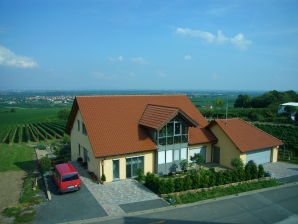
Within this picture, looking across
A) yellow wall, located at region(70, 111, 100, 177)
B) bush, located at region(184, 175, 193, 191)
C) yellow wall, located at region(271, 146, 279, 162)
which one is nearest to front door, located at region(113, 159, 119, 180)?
yellow wall, located at region(70, 111, 100, 177)

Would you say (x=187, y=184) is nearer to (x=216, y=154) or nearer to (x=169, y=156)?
(x=169, y=156)

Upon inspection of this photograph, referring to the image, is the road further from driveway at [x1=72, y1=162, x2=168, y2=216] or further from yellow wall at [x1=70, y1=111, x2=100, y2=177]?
yellow wall at [x1=70, y1=111, x2=100, y2=177]

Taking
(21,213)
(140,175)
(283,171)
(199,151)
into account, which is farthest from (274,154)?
(21,213)

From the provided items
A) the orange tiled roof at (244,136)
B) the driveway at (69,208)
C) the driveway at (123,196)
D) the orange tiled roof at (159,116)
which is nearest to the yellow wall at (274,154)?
the orange tiled roof at (244,136)

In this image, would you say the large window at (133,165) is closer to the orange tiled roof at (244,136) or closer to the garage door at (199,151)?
the garage door at (199,151)

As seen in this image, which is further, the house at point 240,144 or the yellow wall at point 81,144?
the house at point 240,144
